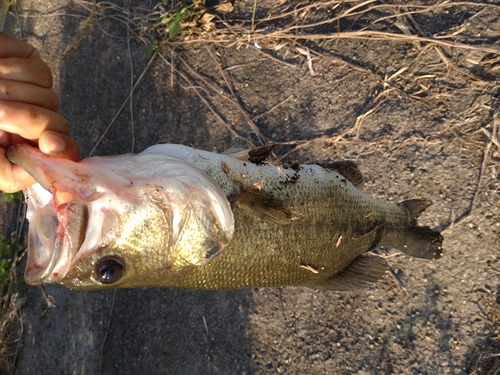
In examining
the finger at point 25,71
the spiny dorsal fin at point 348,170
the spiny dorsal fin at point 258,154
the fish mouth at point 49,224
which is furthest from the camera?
the spiny dorsal fin at point 348,170

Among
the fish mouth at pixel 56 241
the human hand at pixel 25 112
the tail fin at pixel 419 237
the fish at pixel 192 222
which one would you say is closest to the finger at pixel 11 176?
the human hand at pixel 25 112

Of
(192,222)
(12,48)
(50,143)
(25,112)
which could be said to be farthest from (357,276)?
(12,48)

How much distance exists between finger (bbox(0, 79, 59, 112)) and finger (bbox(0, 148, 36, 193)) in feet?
0.67

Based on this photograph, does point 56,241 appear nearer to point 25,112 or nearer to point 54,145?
point 54,145

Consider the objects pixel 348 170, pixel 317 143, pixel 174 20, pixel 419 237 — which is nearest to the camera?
pixel 348 170

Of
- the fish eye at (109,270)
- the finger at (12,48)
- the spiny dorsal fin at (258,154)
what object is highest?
the finger at (12,48)

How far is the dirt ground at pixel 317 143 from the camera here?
268 centimetres

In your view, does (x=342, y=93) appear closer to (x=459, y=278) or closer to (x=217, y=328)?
(x=459, y=278)

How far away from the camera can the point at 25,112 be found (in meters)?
1.22

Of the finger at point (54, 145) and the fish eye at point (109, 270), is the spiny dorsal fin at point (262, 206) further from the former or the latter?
the finger at point (54, 145)

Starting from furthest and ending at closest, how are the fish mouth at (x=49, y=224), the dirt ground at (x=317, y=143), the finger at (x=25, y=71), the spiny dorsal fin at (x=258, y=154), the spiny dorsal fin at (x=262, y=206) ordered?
the dirt ground at (x=317, y=143)
the spiny dorsal fin at (x=258, y=154)
the spiny dorsal fin at (x=262, y=206)
the finger at (x=25, y=71)
the fish mouth at (x=49, y=224)

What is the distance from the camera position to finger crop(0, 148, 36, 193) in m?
1.35

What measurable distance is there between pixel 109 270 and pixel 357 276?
1.23 meters

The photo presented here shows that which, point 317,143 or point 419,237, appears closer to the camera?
point 419,237
